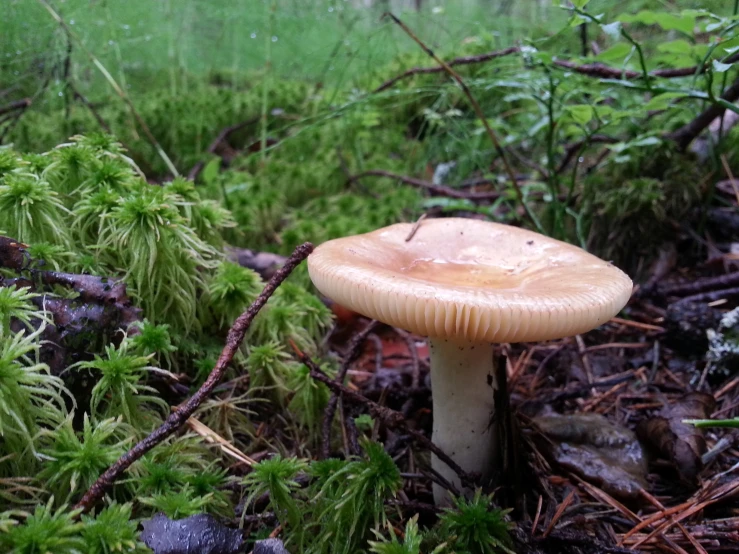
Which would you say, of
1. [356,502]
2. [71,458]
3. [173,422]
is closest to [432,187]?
[356,502]

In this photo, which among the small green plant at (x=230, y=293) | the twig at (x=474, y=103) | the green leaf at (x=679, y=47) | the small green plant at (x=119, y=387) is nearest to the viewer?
the small green plant at (x=119, y=387)

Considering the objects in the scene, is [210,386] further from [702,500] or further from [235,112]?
[235,112]

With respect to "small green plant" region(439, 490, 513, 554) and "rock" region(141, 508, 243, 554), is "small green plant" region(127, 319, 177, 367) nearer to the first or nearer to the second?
"rock" region(141, 508, 243, 554)

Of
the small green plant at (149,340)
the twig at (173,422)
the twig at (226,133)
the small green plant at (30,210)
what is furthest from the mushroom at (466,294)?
the twig at (226,133)

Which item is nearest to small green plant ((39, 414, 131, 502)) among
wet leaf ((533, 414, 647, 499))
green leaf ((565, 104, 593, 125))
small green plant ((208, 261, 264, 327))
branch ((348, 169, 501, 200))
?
small green plant ((208, 261, 264, 327))

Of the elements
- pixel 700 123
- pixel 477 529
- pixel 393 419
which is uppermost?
pixel 700 123

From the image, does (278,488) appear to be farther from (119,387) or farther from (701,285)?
(701,285)

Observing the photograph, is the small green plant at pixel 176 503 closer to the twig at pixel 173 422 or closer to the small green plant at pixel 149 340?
the twig at pixel 173 422
